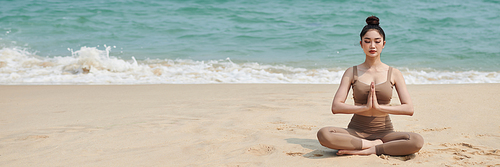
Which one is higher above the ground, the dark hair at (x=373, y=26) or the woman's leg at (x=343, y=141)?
the dark hair at (x=373, y=26)

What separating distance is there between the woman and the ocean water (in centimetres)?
486

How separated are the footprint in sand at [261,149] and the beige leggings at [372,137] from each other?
480 millimetres

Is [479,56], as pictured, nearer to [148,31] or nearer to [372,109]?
[372,109]

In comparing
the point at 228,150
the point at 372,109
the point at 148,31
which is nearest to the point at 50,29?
the point at 148,31

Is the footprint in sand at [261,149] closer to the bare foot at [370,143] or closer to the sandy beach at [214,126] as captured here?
the sandy beach at [214,126]

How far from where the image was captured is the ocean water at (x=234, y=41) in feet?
27.5

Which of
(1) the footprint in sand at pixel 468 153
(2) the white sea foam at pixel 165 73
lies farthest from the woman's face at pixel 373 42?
(2) the white sea foam at pixel 165 73

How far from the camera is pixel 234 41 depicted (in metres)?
12.1

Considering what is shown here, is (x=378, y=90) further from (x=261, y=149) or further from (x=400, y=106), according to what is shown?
(x=261, y=149)

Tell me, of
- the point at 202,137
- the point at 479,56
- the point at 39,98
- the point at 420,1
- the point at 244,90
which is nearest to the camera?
the point at 202,137

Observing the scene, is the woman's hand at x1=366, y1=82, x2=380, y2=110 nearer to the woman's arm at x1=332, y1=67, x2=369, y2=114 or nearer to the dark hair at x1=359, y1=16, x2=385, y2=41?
the woman's arm at x1=332, y1=67, x2=369, y2=114

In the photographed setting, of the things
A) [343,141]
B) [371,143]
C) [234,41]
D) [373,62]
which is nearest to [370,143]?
[371,143]

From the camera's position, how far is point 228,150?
3.25m

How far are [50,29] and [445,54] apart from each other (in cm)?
1322
